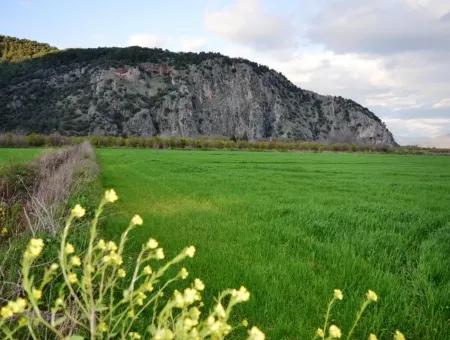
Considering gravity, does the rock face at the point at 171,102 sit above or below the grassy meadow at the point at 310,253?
above

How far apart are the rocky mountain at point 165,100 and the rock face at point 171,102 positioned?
0.27 meters

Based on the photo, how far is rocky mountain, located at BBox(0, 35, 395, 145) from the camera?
4382 inches

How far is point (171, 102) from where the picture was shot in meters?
131

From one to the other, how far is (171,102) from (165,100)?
1.96 m

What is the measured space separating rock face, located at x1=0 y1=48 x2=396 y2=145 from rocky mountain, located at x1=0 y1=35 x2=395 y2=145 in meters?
0.27

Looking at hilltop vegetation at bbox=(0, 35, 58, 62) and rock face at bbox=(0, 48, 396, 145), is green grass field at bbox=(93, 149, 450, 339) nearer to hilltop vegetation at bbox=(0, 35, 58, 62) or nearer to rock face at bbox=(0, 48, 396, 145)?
rock face at bbox=(0, 48, 396, 145)

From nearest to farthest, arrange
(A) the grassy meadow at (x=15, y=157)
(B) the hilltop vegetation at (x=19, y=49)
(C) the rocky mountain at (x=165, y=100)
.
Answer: (A) the grassy meadow at (x=15, y=157), (C) the rocky mountain at (x=165, y=100), (B) the hilltop vegetation at (x=19, y=49)

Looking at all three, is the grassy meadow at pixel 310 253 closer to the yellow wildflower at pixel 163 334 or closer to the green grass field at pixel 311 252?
the green grass field at pixel 311 252

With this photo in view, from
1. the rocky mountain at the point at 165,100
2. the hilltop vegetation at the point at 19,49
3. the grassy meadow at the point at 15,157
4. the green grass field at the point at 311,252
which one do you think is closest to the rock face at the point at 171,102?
the rocky mountain at the point at 165,100

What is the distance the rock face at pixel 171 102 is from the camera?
364 ft

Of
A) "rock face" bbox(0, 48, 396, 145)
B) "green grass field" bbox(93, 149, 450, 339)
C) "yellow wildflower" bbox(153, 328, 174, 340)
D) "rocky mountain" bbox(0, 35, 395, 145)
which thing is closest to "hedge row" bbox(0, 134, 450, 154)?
"rocky mountain" bbox(0, 35, 395, 145)

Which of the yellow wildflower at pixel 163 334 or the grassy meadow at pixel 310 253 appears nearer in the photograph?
the yellow wildflower at pixel 163 334

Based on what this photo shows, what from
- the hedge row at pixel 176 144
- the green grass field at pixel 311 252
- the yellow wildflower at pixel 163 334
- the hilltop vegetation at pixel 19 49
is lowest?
the hedge row at pixel 176 144

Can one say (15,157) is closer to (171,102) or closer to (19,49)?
(171,102)
